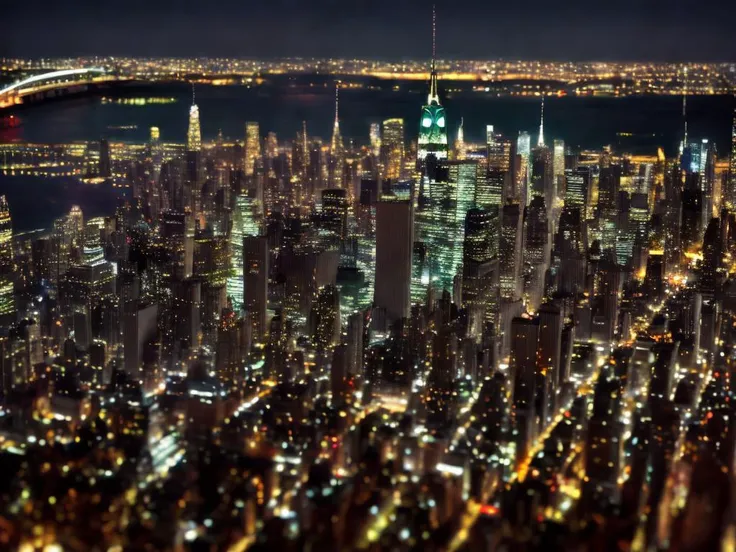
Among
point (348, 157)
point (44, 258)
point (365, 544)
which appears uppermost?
point (348, 157)

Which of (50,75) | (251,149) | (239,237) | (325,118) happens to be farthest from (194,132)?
(50,75)

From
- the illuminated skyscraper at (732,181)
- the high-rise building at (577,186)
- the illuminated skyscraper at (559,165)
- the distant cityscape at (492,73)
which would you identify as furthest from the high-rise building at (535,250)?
the illuminated skyscraper at (732,181)

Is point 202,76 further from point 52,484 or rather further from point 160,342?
point 52,484

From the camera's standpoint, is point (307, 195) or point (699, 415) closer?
point (699, 415)

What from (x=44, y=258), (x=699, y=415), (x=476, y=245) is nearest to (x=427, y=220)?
(x=476, y=245)

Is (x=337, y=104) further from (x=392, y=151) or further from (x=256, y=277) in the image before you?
(x=256, y=277)

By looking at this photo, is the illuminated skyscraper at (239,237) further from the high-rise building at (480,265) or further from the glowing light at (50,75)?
the glowing light at (50,75)

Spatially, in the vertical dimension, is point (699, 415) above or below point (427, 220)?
below
